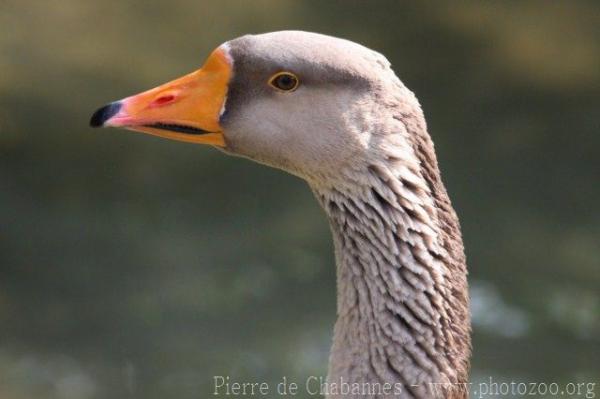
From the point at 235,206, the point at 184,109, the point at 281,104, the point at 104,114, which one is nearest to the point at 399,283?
the point at 281,104

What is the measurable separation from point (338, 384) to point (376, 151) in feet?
2.50

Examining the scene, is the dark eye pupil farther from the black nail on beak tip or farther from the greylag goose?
the black nail on beak tip

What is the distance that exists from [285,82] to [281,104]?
0.25ft

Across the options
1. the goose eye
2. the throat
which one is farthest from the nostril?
the throat

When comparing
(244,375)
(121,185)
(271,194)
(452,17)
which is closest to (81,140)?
(121,185)

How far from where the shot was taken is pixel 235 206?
7.55 m

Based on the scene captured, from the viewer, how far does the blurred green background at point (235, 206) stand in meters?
6.69

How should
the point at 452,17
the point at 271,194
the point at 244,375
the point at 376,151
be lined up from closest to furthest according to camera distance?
the point at 376,151
the point at 244,375
the point at 271,194
the point at 452,17

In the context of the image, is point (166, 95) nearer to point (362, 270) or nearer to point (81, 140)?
point (362, 270)

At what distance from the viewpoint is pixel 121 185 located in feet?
25.4

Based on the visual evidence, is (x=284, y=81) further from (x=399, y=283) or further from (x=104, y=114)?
(x=399, y=283)

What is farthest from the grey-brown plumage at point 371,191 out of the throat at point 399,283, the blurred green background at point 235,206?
the blurred green background at point 235,206

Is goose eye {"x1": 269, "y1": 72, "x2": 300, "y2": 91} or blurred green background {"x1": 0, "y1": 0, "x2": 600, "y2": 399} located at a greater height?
blurred green background {"x1": 0, "y1": 0, "x2": 600, "y2": 399}

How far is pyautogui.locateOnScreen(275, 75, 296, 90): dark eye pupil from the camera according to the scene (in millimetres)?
3678
